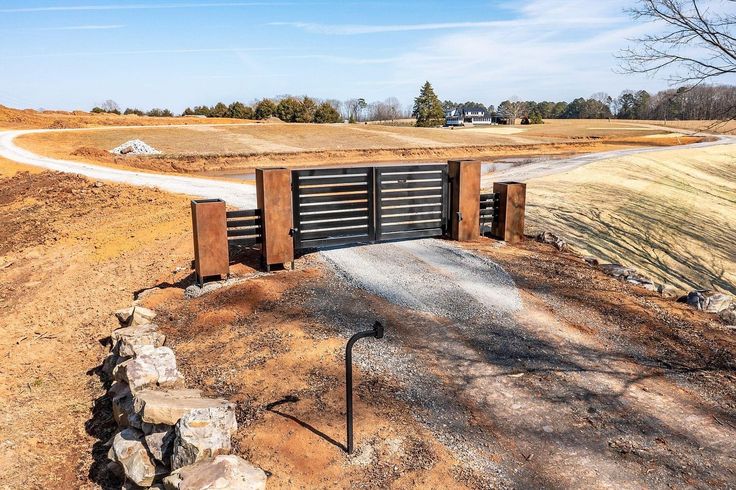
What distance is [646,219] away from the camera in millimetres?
→ 18516

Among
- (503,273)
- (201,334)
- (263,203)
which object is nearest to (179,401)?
(201,334)

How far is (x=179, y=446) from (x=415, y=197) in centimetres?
692

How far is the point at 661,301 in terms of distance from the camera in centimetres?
866

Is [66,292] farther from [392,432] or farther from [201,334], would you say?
[392,432]

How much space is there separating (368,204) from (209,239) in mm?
2856

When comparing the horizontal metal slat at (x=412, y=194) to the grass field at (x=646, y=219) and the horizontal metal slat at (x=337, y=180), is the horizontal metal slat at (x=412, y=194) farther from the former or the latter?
the grass field at (x=646, y=219)

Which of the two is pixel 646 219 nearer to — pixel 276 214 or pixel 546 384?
pixel 276 214

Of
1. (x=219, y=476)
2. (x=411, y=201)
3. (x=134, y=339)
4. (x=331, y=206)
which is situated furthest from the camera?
(x=411, y=201)

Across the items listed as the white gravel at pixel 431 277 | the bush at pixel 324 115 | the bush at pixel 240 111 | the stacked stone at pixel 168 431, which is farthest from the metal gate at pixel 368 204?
the bush at pixel 240 111

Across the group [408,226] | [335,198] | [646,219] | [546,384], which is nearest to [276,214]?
[335,198]

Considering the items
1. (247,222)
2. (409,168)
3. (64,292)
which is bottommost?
(64,292)

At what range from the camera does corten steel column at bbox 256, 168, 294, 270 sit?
30.6ft

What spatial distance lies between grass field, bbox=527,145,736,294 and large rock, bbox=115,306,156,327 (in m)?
8.29

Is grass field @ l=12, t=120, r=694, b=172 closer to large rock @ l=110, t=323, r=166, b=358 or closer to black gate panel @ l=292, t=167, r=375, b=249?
black gate panel @ l=292, t=167, r=375, b=249
